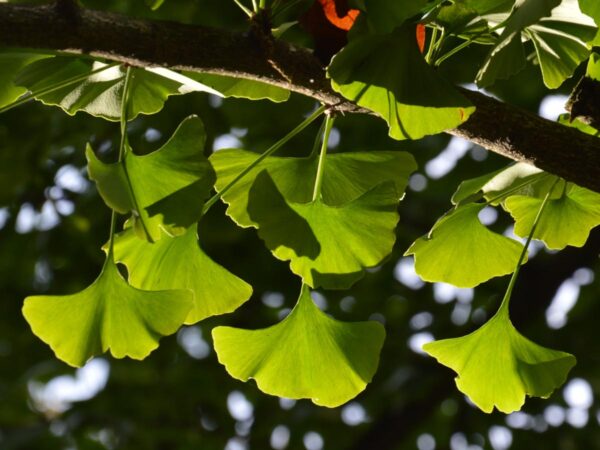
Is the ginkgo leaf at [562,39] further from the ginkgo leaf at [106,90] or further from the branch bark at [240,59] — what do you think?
the ginkgo leaf at [106,90]

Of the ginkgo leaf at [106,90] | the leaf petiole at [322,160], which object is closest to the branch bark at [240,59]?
the leaf petiole at [322,160]

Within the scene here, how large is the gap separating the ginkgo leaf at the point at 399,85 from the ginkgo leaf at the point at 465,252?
20 cm

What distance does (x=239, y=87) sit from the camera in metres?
0.81

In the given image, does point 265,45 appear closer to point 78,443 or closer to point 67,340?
point 67,340

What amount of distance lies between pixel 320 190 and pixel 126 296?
20 cm

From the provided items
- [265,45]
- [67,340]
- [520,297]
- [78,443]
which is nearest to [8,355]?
[78,443]

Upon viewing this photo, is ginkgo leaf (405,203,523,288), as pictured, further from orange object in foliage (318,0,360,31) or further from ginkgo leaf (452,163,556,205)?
orange object in foliage (318,0,360,31)

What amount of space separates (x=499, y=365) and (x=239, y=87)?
1.24 ft

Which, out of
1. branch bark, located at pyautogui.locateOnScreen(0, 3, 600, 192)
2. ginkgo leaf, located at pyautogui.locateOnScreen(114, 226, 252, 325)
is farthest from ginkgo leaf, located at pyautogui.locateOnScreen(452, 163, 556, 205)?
ginkgo leaf, located at pyautogui.locateOnScreen(114, 226, 252, 325)

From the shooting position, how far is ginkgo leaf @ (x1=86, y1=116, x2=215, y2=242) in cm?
A: 64

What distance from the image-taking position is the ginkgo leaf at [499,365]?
822 millimetres

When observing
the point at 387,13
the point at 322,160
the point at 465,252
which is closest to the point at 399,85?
the point at 387,13

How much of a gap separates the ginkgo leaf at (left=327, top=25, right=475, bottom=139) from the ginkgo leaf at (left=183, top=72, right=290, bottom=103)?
0.15m

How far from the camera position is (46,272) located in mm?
2336
